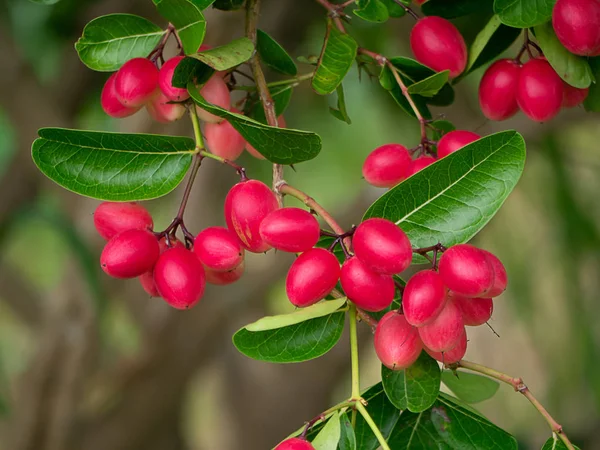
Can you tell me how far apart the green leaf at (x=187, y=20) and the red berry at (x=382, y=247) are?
0.17m

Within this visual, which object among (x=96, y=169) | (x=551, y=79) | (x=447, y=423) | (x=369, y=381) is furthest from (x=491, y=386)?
(x=369, y=381)

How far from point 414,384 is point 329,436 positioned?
78 mm

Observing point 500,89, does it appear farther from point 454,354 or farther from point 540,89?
point 454,354

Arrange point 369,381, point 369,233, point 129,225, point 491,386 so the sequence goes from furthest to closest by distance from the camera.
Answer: point 369,381 → point 491,386 → point 129,225 → point 369,233

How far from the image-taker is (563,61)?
25.2 inches

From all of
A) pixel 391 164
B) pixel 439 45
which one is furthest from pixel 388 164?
pixel 439 45

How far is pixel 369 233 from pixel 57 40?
5.26 feet

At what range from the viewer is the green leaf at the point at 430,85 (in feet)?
2.05

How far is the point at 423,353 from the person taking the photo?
0.59m

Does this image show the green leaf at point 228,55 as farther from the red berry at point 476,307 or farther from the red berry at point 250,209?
the red berry at point 476,307

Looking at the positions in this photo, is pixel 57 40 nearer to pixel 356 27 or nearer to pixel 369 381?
pixel 356 27

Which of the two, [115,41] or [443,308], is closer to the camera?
[443,308]

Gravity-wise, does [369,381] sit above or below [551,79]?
below

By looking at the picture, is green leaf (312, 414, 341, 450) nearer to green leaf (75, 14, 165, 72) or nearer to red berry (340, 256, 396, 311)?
red berry (340, 256, 396, 311)
